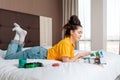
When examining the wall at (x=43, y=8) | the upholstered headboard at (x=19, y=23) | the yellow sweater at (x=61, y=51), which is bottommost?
the yellow sweater at (x=61, y=51)

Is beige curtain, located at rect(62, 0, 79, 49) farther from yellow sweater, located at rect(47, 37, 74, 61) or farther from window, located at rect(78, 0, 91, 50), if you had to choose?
yellow sweater, located at rect(47, 37, 74, 61)

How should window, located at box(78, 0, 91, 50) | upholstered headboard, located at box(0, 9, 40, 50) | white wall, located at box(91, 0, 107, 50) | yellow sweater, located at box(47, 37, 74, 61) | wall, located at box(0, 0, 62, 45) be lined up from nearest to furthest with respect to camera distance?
yellow sweater, located at box(47, 37, 74, 61), upholstered headboard, located at box(0, 9, 40, 50), wall, located at box(0, 0, 62, 45), white wall, located at box(91, 0, 107, 50), window, located at box(78, 0, 91, 50)

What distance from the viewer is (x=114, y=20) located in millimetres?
4020

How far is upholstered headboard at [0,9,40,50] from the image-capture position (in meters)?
3.12

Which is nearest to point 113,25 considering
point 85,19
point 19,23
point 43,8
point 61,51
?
point 85,19

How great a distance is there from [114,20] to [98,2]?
57 cm

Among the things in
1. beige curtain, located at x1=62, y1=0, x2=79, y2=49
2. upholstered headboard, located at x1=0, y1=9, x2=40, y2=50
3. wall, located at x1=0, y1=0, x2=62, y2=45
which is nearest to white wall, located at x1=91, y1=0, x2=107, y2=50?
beige curtain, located at x1=62, y1=0, x2=79, y2=49

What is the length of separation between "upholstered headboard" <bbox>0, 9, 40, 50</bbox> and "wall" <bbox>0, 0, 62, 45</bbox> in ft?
0.67

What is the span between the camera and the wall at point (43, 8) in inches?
138

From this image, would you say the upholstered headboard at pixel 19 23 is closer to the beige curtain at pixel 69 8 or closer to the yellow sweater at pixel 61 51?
the beige curtain at pixel 69 8

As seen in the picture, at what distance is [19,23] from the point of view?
11.3ft

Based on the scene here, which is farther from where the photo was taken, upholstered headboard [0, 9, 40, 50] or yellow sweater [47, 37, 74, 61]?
upholstered headboard [0, 9, 40, 50]

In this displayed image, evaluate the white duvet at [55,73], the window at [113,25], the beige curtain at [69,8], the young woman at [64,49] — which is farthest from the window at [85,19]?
the white duvet at [55,73]

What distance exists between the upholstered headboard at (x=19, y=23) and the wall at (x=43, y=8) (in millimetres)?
203
